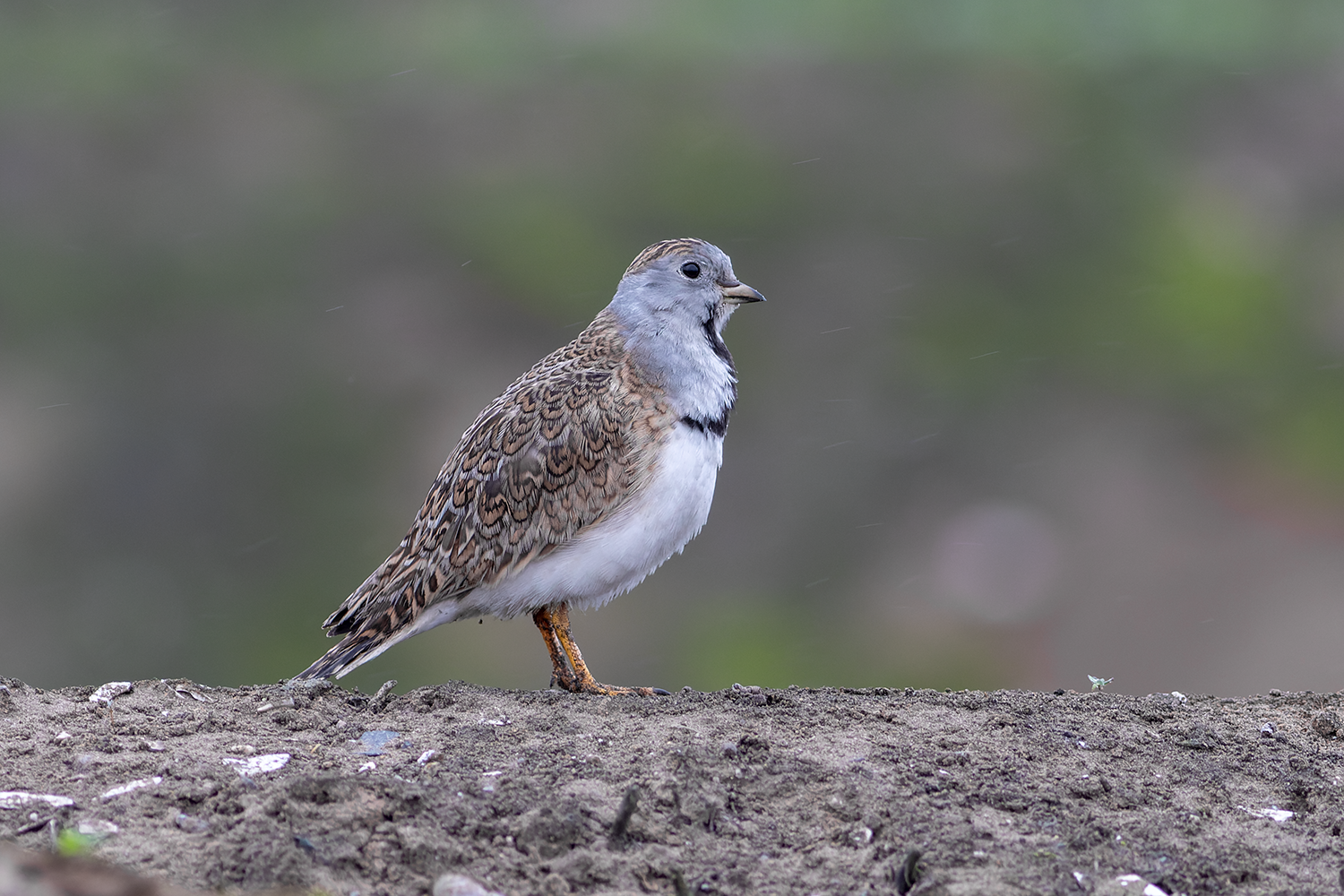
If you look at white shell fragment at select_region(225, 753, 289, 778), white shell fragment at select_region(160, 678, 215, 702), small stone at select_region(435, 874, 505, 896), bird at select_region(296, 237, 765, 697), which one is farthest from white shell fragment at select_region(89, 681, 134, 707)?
small stone at select_region(435, 874, 505, 896)

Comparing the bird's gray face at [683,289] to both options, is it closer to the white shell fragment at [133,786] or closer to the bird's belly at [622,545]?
the bird's belly at [622,545]

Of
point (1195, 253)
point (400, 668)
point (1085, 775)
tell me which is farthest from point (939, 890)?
point (1195, 253)

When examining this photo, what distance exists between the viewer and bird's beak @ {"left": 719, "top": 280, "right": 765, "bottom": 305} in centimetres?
757

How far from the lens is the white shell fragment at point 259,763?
5.03 m

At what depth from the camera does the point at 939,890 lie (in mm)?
4211

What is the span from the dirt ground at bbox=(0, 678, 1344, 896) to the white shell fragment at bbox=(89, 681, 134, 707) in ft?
→ 0.06

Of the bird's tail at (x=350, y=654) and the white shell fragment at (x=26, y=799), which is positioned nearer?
the white shell fragment at (x=26, y=799)

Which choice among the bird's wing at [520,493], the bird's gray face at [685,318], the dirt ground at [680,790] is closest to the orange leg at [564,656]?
the bird's wing at [520,493]

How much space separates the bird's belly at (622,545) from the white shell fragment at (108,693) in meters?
1.58

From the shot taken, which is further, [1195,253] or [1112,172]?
[1112,172]

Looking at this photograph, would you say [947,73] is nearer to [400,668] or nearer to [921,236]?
[921,236]

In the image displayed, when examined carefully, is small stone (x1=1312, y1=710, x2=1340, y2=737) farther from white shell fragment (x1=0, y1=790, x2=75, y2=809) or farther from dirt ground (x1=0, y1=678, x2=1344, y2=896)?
white shell fragment (x1=0, y1=790, x2=75, y2=809)

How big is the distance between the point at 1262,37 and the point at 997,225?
6.06 metres

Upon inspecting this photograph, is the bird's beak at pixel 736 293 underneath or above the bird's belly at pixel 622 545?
above
